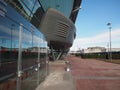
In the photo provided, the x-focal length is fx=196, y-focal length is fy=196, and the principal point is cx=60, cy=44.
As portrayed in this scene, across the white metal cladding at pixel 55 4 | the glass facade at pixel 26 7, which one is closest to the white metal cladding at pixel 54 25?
the white metal cladding at pixel 55 4

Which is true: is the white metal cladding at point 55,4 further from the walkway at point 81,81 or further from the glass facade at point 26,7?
the walkway at point 81,81

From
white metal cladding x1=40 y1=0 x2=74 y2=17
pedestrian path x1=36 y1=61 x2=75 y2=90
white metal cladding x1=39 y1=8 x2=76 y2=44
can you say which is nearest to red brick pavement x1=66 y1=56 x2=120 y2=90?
pedestrian path x1=36 y1=61 x2=75 y2=90

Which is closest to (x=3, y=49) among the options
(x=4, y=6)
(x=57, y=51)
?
(x=4, y=6)

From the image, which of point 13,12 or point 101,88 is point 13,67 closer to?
point 13,12

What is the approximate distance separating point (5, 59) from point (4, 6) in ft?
3.42

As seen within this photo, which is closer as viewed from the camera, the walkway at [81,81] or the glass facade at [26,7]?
the walkway at [81,81]

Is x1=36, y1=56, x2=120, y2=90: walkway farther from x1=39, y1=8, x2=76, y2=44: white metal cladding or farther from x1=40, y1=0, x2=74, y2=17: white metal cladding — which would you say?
x1=39, y1=8, x2=76, y2=44: white metal cladding

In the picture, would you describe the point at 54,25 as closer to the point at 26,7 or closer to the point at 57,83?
the point at 26,7

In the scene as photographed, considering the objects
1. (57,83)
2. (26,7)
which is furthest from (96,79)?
(26,7)

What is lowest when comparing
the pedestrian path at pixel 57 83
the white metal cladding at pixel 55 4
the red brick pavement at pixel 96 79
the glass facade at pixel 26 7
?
the red brick pavement at pixel 96 79

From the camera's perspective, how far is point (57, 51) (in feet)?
165

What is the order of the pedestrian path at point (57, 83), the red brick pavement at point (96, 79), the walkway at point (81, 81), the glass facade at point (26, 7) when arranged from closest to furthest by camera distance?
1. the pedestrian path at point (57, 83)
2. the walkway at point (81, 81)
3. the red brick pavement at point (96, 79)
4. the glass facade at point (26, 7)

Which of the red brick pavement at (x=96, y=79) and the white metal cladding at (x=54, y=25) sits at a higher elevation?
the white metal cladding at (x=54, y=25)

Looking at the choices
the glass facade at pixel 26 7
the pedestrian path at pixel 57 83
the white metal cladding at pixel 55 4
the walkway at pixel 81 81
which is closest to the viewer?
the pedestrian path at pixel 57 83
